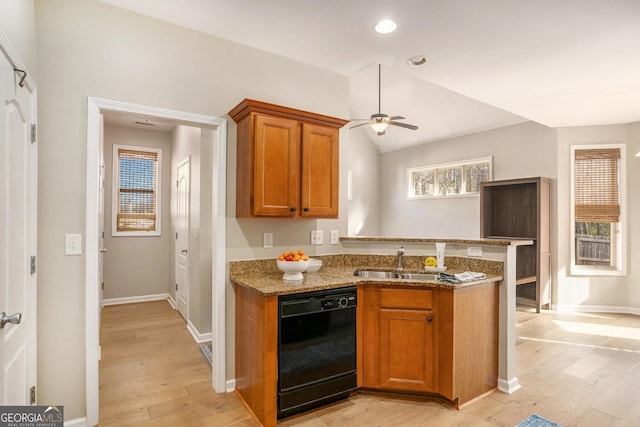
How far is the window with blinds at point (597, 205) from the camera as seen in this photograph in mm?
5184

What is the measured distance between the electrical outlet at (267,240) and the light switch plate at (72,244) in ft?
4.22

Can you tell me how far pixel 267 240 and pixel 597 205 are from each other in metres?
5.16

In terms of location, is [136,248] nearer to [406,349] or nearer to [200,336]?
[200,336]

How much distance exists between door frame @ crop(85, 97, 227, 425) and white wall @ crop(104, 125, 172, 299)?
347 cm

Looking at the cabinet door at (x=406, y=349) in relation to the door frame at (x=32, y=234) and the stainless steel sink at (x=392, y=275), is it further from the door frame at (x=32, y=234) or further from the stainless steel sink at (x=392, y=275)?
the door frame at (x=32, y=234)

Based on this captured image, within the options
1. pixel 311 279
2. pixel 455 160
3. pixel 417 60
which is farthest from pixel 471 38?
pixel 455 160

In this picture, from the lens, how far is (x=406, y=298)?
101 inches

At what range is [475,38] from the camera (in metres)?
2.73

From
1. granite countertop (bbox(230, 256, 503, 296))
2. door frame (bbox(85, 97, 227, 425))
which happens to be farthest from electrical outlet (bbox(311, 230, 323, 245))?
door frame (bbox(85, 97, 227, 425))

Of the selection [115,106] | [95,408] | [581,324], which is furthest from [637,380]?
[115,106]

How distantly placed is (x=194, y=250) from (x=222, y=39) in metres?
2.39

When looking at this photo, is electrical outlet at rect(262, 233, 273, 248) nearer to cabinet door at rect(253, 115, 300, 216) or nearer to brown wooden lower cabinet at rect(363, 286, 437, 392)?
cabinet door at rect(253, 115, 300, 216)

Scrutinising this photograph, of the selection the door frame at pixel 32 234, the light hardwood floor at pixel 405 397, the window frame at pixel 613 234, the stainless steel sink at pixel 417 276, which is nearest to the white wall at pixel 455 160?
the window frame at pixel 613 234

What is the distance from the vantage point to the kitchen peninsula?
2406 mm
